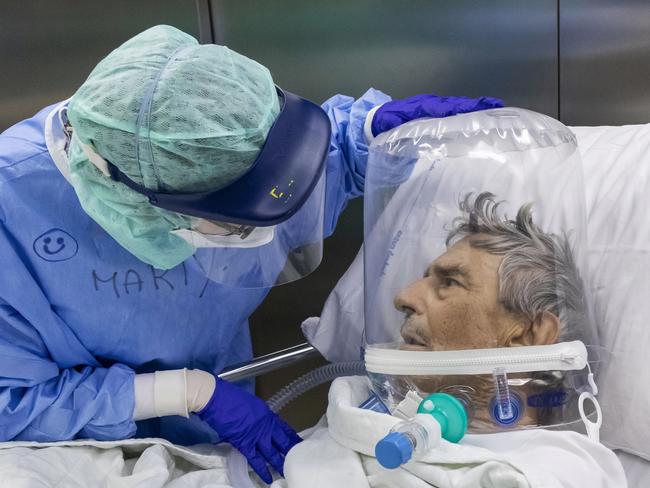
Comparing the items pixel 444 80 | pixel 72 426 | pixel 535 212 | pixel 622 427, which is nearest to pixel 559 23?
pixel 444 80

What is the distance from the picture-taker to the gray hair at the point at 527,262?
1.07m

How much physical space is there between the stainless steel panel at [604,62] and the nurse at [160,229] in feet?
2.25

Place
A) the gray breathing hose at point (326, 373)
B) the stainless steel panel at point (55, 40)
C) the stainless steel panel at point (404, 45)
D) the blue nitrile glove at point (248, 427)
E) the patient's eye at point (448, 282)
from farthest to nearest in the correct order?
the stainless steel panel at point (404, 45), the stainless steel panel at point (55, 40), the gray breathing hose at point (326, 373), the blue nitrile glove at point (248, 427), the patient's eye at point (448, 282)

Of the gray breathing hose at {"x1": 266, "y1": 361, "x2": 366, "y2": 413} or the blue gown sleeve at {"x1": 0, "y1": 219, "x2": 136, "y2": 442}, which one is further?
the gray breathing hose at {"x1": 266, "y1": 361, "x2": 366, "y2": 413}

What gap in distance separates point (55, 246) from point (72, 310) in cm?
11

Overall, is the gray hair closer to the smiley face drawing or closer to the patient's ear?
the patient's ear

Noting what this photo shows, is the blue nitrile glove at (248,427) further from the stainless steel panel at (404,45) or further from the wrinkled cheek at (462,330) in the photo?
the stainless steel panel at (404,45)

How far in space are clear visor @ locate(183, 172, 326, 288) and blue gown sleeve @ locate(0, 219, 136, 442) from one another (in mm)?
245

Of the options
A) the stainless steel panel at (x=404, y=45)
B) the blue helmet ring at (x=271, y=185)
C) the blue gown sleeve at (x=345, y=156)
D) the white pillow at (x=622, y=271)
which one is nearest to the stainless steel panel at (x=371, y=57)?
the stainless steel panel at (x=404, y=45)

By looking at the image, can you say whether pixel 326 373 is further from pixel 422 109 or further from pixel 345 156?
pixel 422 109

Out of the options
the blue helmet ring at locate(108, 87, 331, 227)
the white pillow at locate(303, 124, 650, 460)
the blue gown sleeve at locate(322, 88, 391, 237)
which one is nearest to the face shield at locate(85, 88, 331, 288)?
the blue helmet ring at locate(108, 87, 331, 227)

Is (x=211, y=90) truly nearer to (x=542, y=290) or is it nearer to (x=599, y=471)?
(x=542, y=290)

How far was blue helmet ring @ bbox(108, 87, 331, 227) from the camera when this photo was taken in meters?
1.03

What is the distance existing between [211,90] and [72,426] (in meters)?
0.57
